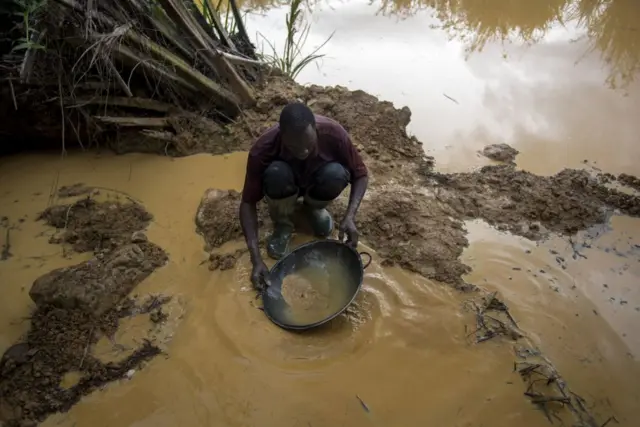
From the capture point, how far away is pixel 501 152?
3.32m

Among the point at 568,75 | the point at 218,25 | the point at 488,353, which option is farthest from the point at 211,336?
the point at 568,75

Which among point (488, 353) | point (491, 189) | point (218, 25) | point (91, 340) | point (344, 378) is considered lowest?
point (91, 340)

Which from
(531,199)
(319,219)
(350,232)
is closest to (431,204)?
(531,199)

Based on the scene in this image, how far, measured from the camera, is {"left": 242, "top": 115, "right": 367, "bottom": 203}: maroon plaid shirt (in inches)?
88.9

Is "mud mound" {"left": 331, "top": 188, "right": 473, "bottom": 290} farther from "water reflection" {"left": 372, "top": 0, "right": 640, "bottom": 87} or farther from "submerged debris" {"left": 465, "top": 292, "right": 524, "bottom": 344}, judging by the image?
"water reflection" {"left": 372, "top": 0, "right": 640, "bottom": 87}

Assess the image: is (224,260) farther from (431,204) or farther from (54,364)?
(431,204)

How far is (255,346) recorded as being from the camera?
6.88ft

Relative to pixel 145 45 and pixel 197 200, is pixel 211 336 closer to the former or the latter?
pixel 197 200

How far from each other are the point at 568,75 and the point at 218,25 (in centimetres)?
310

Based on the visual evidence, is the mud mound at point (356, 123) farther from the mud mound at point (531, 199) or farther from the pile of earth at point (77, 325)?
the pile of earth at point (77, 325)

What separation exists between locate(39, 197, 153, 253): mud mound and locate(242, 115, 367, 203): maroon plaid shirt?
83 centimetres

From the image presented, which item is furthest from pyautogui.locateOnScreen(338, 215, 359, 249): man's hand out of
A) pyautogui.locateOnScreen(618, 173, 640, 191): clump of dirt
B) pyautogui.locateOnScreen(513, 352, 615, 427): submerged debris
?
pyautogui.locateOnScreen(618, 173, 640, 191): clump of dirt

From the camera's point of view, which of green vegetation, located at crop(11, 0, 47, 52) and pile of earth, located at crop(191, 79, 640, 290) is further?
pile of earth, located at crop(191, 79, 640, 290)

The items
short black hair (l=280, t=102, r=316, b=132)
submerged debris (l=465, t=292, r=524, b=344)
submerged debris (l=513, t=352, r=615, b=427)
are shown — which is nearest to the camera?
submerged debris (l=513, t=352, r=615, b=427)
